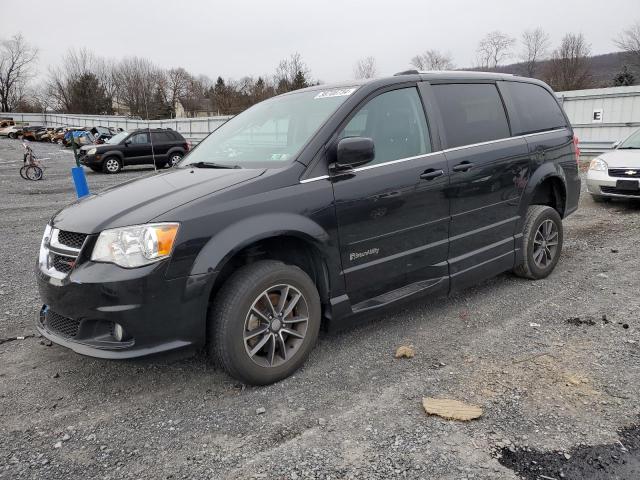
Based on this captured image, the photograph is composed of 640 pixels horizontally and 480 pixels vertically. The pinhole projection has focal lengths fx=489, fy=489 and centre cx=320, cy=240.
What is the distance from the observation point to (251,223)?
290 centimetres

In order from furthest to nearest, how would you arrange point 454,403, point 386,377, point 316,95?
point 316,95 → point 386,377 → point 454,403

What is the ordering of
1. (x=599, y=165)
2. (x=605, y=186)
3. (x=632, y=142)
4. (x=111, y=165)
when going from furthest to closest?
(x=111, y=165)
(x=632, y=142)
(x=599, y=165)
(x=605, y=186)

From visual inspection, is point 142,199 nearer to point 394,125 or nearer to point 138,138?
point 394,125

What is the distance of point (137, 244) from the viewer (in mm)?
2689

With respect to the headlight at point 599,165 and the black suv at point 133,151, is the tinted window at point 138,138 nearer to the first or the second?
the black suv at point 133,151

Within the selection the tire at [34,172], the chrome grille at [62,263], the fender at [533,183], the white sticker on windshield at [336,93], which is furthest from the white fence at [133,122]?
the tire at [34,172]

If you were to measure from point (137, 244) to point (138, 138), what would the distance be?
63.2 ft

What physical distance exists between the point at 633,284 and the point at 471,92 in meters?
2.45

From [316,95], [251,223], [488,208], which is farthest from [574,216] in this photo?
[251,223]

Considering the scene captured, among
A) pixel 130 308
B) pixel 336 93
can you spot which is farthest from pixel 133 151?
pixel 130 308

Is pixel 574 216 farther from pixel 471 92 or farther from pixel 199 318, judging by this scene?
pixel 199 318

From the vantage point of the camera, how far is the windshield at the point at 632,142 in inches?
348

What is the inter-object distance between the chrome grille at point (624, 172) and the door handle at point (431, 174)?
597cm

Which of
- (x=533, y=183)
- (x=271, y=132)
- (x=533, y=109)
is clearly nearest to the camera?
(x=271, y=132)
